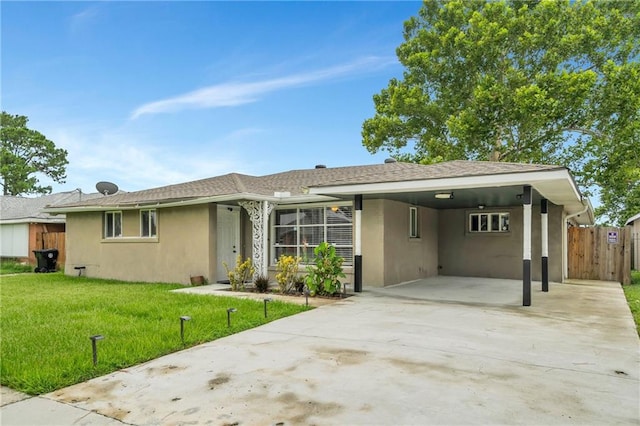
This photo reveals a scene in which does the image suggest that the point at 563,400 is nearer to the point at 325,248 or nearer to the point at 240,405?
the point at 240,405

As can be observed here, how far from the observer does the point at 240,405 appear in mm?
3738

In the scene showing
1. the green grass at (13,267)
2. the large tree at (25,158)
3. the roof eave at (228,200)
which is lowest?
the green grass at (13,267)

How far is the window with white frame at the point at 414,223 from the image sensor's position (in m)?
13.3

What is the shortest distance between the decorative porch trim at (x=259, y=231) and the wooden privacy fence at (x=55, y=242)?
456 inches

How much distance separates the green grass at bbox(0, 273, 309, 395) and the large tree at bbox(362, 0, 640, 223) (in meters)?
15.8

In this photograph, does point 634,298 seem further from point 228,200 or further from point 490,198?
point 228,200

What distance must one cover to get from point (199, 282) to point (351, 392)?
926cm

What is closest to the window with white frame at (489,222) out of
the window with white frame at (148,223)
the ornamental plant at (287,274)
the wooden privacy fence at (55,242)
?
the ornamental plant at (287,274)

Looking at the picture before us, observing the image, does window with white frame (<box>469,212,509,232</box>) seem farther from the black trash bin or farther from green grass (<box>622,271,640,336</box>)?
the black trash bin

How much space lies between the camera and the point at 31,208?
22.6m

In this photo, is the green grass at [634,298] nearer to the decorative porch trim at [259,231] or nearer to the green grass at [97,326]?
the green grass at [97,326]

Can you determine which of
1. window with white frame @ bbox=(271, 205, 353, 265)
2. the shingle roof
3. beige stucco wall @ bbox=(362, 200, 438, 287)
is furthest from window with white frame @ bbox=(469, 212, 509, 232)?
window with white frame @ bbox=(271, 205, 353, 265)

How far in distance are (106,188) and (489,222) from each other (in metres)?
15.6

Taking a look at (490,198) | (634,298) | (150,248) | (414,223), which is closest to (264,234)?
(150,248)
